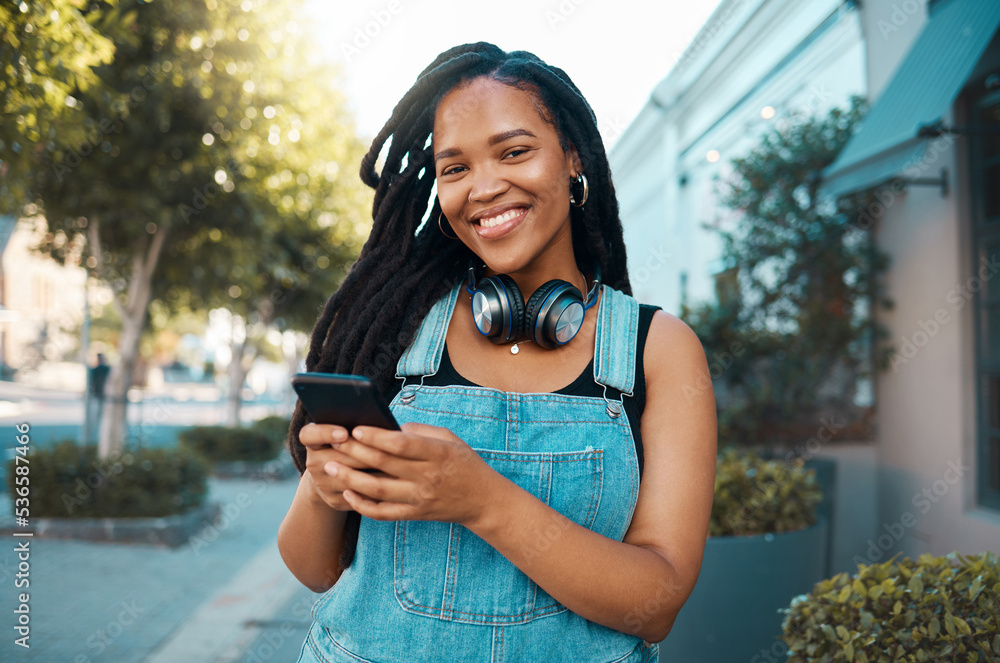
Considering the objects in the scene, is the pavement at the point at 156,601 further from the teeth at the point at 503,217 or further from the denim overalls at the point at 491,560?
the teeth at the point at 503,217

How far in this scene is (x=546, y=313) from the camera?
1451mm

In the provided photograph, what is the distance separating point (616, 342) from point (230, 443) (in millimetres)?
11687

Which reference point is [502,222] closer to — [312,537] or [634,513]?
[634,513]

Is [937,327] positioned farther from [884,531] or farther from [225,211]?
[225,211]

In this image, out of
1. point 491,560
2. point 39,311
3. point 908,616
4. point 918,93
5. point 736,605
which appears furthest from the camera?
point 39,311

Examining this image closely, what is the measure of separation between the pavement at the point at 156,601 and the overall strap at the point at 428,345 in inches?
138

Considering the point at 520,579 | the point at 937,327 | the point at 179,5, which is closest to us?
the point at 520,579

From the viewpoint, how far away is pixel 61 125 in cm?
373

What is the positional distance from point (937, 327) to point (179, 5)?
20.9 feet

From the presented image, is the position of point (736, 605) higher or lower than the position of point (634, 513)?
lower

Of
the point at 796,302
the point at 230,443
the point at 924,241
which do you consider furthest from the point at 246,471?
the point at 924,241

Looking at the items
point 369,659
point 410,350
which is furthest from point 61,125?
point 369,659

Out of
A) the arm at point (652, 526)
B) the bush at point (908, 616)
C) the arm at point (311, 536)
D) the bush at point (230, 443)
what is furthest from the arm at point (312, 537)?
the bush at point (230, 443)

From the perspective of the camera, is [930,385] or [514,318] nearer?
[514,318]
